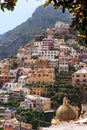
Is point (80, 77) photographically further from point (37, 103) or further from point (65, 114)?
point (65, 114)

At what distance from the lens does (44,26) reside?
12631 centimetres

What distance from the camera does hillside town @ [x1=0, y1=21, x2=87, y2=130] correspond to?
56250 mm

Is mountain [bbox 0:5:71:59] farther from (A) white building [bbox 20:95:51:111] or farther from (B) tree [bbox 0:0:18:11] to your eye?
(B) tree [bbox 0:0:18:11]

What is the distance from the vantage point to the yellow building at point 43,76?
64312mm

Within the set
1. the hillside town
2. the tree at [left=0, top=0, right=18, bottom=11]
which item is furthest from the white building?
the tree at [left=0, top=0, right=18, bottom=11]

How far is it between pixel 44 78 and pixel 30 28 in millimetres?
66537

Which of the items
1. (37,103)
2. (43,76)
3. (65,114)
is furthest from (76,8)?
(43,76)

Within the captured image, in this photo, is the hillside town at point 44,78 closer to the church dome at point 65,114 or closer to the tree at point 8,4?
the church dome at point 65,114

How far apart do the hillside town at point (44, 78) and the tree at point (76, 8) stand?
38.0 meters

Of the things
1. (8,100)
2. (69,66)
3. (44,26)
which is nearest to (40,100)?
(8,100)

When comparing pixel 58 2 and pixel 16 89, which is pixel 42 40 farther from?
pixel 58 2

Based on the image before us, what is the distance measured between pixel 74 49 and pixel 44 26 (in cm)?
4429

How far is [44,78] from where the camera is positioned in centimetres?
6506

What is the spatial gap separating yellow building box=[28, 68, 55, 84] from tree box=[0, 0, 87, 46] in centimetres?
6030
